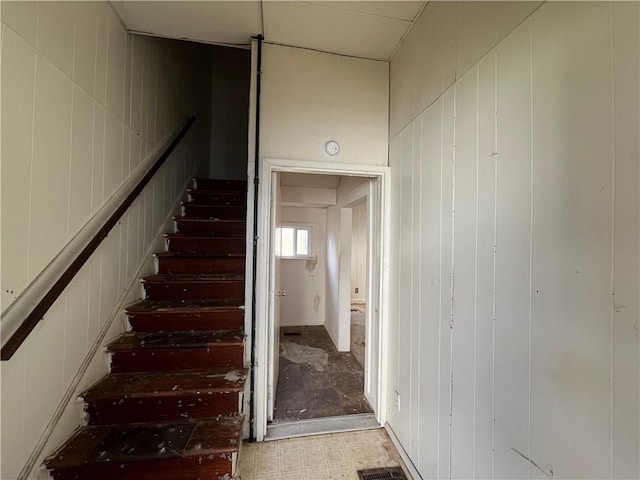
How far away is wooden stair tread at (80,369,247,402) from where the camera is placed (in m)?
1.48

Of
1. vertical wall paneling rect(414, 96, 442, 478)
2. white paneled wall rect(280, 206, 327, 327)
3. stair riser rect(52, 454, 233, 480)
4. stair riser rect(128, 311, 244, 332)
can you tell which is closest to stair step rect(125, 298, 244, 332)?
stair riser rect(128, 311, 244, 332)

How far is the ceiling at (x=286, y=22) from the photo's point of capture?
1.59 metres

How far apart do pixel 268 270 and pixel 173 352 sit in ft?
2.59

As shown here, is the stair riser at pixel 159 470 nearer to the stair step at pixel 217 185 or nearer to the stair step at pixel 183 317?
the stair step at pixel 183 317

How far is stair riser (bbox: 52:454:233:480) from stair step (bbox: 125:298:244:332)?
0.80 meters

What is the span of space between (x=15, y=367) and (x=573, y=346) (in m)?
1.96

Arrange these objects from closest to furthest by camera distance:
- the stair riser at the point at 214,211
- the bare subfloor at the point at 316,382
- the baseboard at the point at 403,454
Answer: the baseboard at the point at 403,454
the bare subfloor at the point at 316,382
the stair riser at the point at 214,211

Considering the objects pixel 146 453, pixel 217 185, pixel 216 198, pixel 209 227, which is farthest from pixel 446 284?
pixel 217 185

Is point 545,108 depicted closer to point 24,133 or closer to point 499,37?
point 499,37

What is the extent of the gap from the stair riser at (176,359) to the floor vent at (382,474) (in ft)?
3.30

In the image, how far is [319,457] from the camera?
1.75 metres

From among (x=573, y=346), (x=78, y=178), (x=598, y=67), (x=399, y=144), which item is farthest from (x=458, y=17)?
(x=78, y=178)

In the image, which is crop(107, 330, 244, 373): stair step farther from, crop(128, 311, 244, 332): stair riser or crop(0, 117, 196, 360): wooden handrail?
crop(0, 117, 196, 360): wooden handrail

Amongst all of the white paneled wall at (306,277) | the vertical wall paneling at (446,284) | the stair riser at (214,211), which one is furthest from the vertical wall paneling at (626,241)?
the white paneled wall at (306,277)
